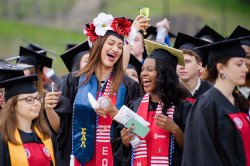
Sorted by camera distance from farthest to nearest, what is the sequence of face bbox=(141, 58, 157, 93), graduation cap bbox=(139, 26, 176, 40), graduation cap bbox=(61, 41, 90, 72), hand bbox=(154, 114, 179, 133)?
graduation cap bbox=(139, 26, 176, 40) < graduation cap bbox=(61, 41, 90, 72) < face bbox=(141, 58, 157, 93) < hand bbox=(154, 114, 179, 133)

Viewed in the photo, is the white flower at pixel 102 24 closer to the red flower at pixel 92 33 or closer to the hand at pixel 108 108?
the red flower at pixel 92 33

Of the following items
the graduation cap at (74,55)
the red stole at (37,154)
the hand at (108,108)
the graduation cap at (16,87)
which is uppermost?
the graduation cap at (74,55)

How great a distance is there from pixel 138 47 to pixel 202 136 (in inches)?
141

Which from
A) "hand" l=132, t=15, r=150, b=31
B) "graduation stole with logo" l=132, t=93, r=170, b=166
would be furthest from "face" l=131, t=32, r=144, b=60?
"graduation stole with logo" l=132, t=93, r=170, b=166

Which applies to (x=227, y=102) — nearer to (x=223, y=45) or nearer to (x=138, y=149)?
(x=223, y=45)

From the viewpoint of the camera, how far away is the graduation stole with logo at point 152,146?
277 inches

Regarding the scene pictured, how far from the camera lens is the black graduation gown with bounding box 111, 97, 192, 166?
278 inches

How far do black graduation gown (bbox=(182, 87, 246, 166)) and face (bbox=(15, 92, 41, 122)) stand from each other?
1.77 meters

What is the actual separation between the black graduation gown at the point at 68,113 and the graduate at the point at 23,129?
49cm

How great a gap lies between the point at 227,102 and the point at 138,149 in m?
1.13

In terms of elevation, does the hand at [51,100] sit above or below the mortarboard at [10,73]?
below

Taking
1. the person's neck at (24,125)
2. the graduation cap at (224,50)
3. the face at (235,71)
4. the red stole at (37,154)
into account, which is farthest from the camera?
the person's neck at (24,125)

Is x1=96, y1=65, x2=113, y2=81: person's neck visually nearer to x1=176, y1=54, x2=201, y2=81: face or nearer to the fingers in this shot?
the fingers

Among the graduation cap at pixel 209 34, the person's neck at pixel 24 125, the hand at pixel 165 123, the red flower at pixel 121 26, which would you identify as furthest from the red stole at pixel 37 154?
the graduation cap at pixel 209 34
